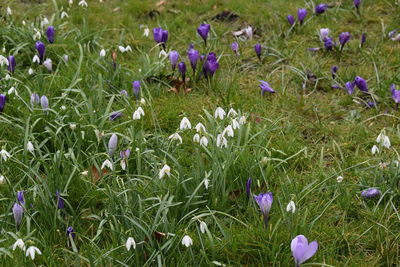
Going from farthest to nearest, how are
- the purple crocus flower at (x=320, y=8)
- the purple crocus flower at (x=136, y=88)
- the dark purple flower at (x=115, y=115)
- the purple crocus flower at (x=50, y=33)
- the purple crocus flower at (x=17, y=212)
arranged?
the purple crocus flower at (x=320, y=8)
the purple crocus flower at (x=50, y=33)
the purple crocus flower at (x=136, y=88)
the dark purple flower at (x=115, y=115)
the purple crocus flower at (x=17, y=212)

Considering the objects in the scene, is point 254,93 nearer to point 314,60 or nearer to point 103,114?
point 314,60

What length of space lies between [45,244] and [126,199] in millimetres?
413

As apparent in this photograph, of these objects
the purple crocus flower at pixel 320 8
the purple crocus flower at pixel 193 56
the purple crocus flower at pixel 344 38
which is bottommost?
the purple crocus flower at pixel 320 8

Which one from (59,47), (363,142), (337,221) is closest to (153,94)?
(59,47)

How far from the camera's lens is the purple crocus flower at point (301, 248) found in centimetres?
241

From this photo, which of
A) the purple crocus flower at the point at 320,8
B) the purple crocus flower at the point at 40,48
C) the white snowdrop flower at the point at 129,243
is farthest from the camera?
the purple crocus flower at the point at 320,8

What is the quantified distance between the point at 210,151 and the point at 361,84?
4.58 ft

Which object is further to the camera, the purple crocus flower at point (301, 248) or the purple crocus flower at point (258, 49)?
the purple crocus flower at point (258, 49)

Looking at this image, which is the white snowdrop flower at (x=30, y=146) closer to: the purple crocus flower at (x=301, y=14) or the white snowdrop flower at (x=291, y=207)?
the white snowdrop flower at (x=291, y=207)

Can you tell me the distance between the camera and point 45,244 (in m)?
2.73

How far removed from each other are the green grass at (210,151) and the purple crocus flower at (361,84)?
133 millimetres

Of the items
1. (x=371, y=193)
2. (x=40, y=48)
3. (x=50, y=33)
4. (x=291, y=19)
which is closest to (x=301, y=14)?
(x=291, y=19)

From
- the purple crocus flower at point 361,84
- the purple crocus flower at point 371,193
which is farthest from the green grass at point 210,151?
the purple crocus flower at point 361,84

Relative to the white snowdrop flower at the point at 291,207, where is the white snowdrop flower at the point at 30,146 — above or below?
below
